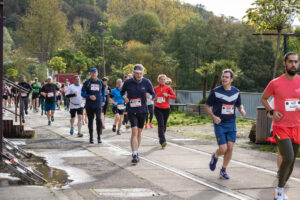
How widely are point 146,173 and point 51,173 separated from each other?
61.4 inches

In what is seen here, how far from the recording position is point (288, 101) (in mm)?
6129

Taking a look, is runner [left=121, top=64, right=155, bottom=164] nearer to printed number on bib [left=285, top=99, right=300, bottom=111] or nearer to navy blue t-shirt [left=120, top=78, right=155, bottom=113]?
navy blue t-shirt [left=120, top=78, right=155, bottom=113]

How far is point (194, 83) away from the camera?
73.2m

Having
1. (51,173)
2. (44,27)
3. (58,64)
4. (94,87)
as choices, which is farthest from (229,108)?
(44,27)

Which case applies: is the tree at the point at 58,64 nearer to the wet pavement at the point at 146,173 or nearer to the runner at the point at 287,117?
the wet pavement at the point at 146,173

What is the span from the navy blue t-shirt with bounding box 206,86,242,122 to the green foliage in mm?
81423

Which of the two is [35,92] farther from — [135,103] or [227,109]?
[227,109]

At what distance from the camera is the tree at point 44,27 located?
10569 centimetres

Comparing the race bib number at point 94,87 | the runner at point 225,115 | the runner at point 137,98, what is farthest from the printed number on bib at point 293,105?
the race bib number at point 94,87

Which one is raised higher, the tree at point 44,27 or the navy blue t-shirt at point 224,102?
the tree at point 44,27

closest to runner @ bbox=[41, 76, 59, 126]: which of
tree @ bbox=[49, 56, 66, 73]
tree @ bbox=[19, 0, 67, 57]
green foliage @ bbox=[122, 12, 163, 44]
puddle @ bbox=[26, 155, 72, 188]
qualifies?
puddle @ bbox=[26, 155, 72, 188]

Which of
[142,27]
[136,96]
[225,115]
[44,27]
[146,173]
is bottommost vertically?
[146,173]

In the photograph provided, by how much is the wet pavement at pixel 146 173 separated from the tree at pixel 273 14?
140 inches

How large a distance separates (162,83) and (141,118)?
3.24 metres
